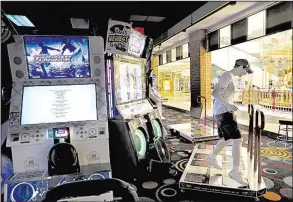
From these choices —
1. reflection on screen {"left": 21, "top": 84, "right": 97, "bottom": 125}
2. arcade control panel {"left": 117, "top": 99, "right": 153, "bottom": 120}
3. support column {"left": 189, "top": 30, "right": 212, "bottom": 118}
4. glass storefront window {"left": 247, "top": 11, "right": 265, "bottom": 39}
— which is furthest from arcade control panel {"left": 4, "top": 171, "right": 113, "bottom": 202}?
support column {"left": 189, "top": 30, "right": 212, "bottom": 118}

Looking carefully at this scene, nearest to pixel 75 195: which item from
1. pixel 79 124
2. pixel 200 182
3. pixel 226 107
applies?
pixel 79 124

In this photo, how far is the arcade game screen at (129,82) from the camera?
3113mm

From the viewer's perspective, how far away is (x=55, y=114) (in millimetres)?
2402

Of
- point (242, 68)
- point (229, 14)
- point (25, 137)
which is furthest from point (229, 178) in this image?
point (229, 14)

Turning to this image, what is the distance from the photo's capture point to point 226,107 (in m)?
2.98

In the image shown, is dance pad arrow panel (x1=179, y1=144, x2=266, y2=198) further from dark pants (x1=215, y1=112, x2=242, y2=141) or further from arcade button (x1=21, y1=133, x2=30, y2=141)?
arcade button (x1=21, y1=133, x2=30, y2=141)

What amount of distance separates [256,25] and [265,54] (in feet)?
22.8

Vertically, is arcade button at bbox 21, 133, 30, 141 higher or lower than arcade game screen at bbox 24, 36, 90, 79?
lower

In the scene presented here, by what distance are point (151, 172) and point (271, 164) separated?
6.12ft

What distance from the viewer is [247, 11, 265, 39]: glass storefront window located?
5504 mm

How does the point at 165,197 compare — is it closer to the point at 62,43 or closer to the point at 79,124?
the point at 79,124

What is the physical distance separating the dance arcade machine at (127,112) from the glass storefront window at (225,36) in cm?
413

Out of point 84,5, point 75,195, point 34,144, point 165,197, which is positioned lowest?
point 165,197

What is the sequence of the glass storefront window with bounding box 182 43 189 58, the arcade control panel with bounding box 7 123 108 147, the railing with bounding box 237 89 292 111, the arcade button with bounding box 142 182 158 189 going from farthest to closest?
1. the glass storefront window with bounding box 182 43 189 58
2. the railing with bounding box 237 89 292 111
3. the arcade button with bounding box 142 182 158 189
4. the arcade control panel with bounding box 7 123 108 147
